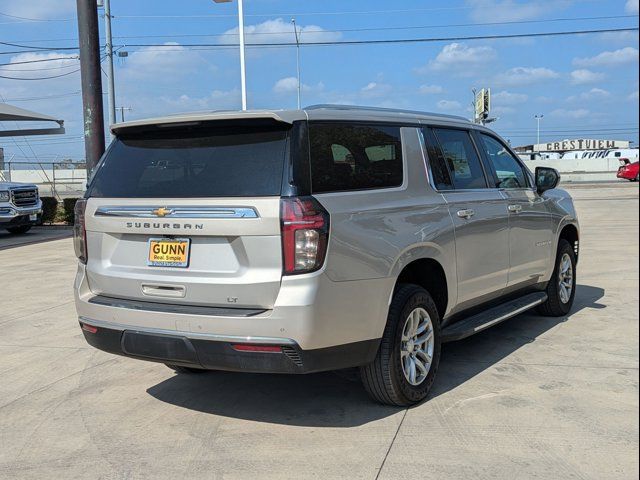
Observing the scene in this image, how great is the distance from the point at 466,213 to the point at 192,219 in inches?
85.3

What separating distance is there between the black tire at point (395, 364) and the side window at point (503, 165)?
6.20 ft

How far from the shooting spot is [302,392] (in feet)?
15.3

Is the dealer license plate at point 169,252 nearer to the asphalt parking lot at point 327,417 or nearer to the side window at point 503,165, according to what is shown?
the asphalt parking lot at point 327,417

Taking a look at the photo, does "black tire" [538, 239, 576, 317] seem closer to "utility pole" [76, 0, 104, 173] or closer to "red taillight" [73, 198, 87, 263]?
"red taillight" [73, 198, 87, 263]

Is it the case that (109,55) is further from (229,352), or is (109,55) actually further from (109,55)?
(229,352)

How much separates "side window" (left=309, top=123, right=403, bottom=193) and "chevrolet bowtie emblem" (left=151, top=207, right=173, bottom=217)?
0.88 metres

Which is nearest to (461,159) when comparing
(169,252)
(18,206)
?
(169,252)

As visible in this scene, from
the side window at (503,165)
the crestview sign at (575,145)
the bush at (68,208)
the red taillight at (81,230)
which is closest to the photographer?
the red taillight at (81,230)

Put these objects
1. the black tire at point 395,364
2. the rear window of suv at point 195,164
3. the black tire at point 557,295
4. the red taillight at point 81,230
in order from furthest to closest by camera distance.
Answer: the black tire at point 557,295, the red taillight at point 81,230, the black tire at point 395,364, the rear window of suv at point 195,164

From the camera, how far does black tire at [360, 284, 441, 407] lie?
4016 millimetres

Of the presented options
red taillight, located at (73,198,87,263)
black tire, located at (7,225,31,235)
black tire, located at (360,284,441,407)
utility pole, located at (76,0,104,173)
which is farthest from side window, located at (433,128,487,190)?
black tire, located at (7,225,31,235)

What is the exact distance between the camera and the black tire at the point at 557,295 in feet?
21.2

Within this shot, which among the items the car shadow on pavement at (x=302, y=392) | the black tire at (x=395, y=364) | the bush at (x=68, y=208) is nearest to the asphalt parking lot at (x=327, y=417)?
the car shadow on pavement at (x=302, y=392)

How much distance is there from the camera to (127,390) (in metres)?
4.80
